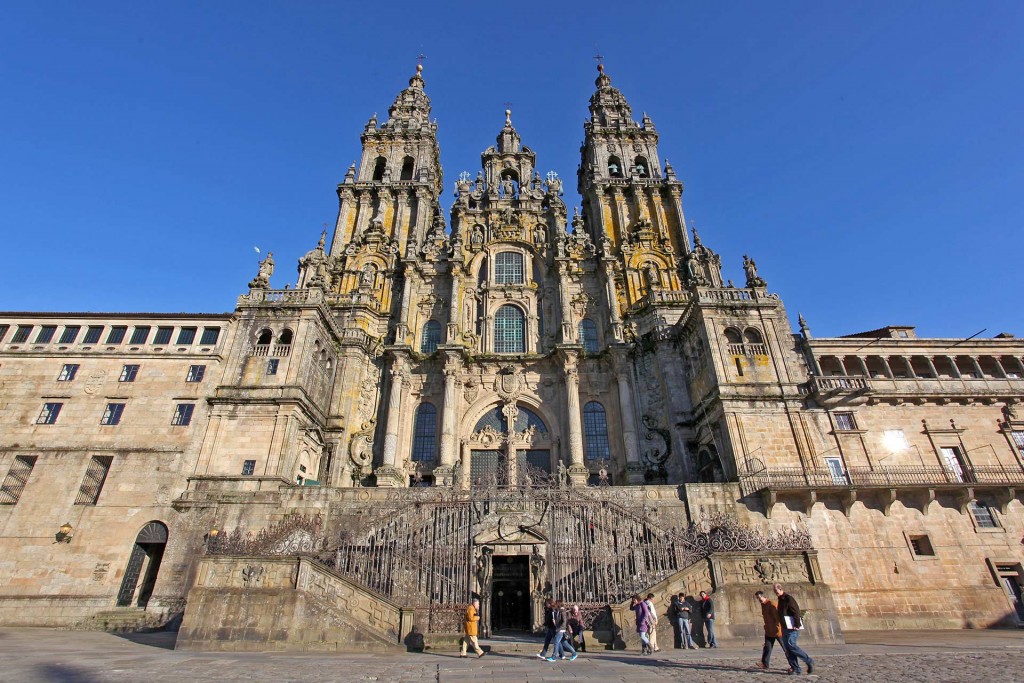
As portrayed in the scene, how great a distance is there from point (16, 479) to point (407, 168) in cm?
3367

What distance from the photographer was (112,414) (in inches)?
965

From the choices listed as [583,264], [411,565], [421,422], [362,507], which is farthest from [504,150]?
[411,565]

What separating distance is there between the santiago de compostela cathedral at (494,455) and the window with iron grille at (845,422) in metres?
0.48

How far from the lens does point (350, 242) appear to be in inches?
1487

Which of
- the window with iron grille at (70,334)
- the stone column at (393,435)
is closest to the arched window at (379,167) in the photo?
the stone column at (393,435)

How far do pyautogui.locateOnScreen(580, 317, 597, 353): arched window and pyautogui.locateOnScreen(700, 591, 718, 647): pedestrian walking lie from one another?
1993cm

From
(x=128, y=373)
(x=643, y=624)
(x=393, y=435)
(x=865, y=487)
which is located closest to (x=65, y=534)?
(x=128, y=373)

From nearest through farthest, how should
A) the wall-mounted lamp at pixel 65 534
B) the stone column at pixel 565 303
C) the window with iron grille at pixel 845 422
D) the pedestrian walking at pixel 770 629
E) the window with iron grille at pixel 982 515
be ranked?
1. the pedestrian walking at pixel 770 629
2. the wall-mounted lamp at pixel 65 534
3. the window with iron grille at pixel 982 515
4. the window with iron grille at pixel 845 422
5. the stone column at pixel 565 303

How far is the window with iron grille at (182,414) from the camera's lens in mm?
24125

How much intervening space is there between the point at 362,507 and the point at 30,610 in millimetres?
13589

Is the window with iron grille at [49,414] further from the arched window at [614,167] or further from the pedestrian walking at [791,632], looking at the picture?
the arched window at [614,167]

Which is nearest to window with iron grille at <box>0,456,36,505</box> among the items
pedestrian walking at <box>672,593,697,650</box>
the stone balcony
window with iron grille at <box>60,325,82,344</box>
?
window with iron grille at <box>60,325,82,344</box>

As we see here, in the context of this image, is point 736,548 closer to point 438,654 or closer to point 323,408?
point 438,654

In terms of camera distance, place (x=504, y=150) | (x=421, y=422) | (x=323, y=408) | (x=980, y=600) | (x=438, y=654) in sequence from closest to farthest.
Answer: (x=438, y=654) → (x=980, y=600) → (x=323, y=408) → (x=421, y=422) → (x=504, y=150)
